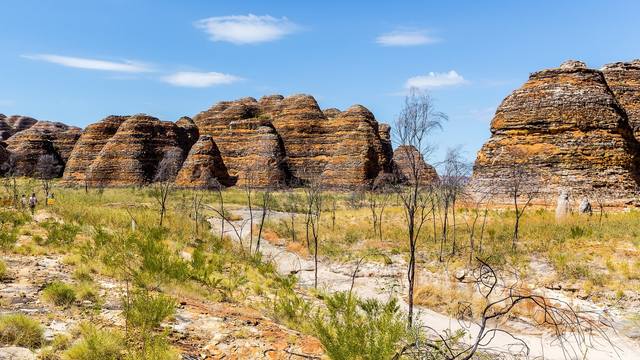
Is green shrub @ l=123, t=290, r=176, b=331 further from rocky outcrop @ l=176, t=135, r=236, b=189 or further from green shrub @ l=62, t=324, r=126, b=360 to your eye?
rocky outcrop @ l=176, t=135, r=236, b=189

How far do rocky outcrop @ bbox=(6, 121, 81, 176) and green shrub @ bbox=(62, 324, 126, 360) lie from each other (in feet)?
264

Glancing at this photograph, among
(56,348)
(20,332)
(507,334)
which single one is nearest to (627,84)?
(507,334)

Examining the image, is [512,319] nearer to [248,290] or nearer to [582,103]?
[248,290]

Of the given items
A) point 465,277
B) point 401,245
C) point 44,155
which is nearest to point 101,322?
point 465,277

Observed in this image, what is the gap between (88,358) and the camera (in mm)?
5664

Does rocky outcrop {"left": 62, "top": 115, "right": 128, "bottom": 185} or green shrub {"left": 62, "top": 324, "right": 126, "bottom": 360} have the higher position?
rocky outcrop {"left": 62, "top": 115, "right": 128, "bottom": 185}

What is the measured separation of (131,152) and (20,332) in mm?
70810

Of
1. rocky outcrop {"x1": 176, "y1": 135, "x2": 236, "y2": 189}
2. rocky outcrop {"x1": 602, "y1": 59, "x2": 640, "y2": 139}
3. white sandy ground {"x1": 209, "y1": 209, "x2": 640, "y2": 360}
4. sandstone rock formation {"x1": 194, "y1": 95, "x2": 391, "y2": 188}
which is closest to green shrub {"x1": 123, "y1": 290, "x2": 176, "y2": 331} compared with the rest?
white sandy ground {"x1": 209, "y1": 209, "x2": 640, "y2": 360}

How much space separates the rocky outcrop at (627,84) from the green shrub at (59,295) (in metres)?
45.1

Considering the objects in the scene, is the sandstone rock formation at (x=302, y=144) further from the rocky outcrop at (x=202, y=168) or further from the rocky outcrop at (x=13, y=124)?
the rocky outcrop at (x=13, y=124)

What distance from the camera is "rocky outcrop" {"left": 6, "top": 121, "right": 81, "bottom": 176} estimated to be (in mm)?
79375

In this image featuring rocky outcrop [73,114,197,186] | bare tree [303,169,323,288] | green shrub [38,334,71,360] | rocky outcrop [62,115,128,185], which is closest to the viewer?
green shrub [38,334,71,360]

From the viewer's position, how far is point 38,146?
8275 cm

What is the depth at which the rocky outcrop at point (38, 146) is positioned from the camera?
7938 cm
